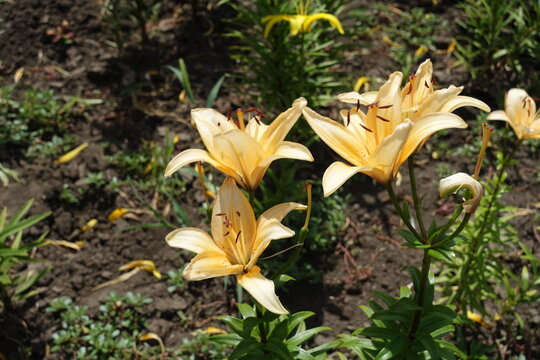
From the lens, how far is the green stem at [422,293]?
5.11 ft

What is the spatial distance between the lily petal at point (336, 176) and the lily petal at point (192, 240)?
35cm

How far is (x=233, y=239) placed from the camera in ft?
4.83

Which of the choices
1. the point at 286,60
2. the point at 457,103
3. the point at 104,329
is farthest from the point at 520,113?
the point at 104,329

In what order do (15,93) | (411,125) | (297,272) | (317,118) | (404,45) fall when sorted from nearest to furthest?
(411,125)
(317,118)
(297,272)
(15,93)
(404,45)

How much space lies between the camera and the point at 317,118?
148cm

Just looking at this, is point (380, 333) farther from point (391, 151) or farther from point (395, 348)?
point (391, 151)

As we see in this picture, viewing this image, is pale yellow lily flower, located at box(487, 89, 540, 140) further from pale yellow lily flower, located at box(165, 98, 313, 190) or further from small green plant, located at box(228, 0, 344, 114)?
small green plant, located at box(228, 0, 344, 114)

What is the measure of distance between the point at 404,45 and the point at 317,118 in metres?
2.83

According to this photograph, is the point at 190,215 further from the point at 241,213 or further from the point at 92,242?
the point at 241,213

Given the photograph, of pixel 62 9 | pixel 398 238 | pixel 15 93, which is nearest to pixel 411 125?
pixel 398 238

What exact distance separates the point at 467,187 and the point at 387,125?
0.86 ft

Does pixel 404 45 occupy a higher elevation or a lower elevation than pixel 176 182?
higher

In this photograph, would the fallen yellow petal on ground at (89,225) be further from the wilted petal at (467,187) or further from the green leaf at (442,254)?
the wilted petal at (467,187)

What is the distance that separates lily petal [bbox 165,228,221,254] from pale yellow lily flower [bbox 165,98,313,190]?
0.54ft
